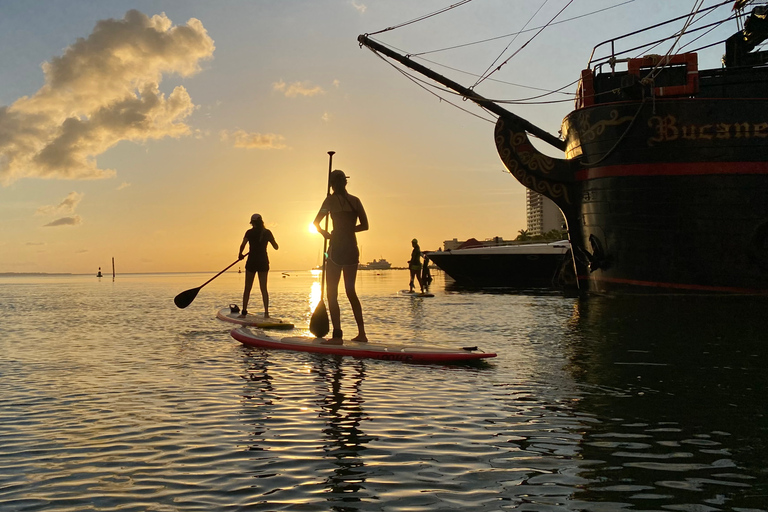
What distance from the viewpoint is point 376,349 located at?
8.91m

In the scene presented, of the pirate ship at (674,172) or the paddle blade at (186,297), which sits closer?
the paddle blade at (186,297)

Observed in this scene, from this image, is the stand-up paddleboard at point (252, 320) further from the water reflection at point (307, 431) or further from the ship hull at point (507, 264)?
the ship hull at point (507, 264)

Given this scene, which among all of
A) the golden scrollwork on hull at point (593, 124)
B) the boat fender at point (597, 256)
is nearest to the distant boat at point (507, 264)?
the boat fender at point (597, 256)

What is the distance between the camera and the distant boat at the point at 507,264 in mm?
38312

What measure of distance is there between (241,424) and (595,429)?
2.67 metres

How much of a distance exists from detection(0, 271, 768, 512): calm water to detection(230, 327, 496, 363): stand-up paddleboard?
252mm

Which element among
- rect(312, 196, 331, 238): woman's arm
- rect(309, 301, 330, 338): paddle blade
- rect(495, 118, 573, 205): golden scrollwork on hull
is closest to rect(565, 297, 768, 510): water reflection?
rect(309, 301, 330, 338): paddle blade

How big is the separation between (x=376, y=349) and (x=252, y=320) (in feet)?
18.0

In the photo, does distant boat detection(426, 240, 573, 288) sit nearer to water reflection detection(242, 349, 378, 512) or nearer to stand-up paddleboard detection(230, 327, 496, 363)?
stand-up paddleboard detection(230, 327, 496, 363)

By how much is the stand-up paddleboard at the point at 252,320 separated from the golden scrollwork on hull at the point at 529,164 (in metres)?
11.3

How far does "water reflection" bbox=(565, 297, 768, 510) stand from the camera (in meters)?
3.64

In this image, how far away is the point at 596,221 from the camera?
20969mm

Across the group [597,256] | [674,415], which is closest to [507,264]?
[597,256]

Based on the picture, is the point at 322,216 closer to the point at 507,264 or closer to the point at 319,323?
the point at 319,323
